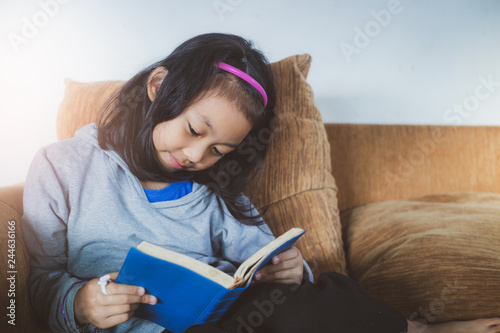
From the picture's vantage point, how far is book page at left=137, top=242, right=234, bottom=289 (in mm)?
507

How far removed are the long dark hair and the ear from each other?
0.01 metres

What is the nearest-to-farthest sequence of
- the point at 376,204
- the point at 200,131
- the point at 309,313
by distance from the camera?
the point at 309,313 < the point at 200,131 < the point at 376,204

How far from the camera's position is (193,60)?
30.8 inches

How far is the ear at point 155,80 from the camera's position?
804mm

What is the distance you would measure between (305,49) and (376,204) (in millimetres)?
679

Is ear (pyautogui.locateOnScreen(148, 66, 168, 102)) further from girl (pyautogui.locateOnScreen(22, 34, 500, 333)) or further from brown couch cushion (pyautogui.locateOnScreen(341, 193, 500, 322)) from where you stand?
brown couch cushion (pyautogui.locateOnScreen(341, 193, 500, 322))

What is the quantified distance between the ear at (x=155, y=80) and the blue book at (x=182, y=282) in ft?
1.30

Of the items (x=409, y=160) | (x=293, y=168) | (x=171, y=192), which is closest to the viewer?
(x=171, y=192)

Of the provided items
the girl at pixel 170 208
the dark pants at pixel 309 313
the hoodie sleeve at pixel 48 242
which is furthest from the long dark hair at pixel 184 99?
the dark pants at pixel 309 313

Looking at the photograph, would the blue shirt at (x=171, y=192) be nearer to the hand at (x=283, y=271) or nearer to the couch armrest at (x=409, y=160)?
the hand at (x=283, y=271)

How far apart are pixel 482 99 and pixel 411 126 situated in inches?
19.1

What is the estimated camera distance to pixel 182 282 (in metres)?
0.55

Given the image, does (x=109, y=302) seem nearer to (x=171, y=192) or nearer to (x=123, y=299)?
(x=123, y=299)

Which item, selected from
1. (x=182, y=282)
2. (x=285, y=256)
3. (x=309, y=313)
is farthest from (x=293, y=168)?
(x=182, y=282)
